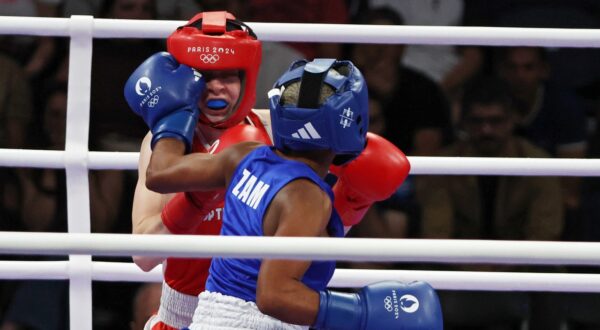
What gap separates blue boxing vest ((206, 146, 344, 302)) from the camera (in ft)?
6.39

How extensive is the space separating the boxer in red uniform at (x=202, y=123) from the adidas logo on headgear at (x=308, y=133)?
0.90 ft

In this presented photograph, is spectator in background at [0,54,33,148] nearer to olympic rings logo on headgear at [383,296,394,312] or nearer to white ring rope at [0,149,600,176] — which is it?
white ring rope at [0,149,600,176]

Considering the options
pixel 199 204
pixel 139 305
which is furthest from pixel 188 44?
pixel 139 305

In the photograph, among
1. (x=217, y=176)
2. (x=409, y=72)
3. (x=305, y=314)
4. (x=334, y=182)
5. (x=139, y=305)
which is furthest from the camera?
(x=409, y=72)

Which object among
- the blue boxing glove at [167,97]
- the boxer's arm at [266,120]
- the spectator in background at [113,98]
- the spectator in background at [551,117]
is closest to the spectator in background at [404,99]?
the spectator in background at [551,117]

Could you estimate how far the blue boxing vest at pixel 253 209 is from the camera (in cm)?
195

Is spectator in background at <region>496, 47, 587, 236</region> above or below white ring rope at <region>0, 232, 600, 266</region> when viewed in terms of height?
below

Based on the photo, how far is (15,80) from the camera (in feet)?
12.3

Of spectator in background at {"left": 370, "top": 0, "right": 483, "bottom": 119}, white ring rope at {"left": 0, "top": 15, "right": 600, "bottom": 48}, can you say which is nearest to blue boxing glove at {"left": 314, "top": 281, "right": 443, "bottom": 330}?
white ring rope at {"left": 0, "top": 15, "right": 600, "bottom": 48}

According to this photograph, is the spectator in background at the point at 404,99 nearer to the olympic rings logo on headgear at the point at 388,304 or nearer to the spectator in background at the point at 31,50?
the spectator in background at the point at 31,50

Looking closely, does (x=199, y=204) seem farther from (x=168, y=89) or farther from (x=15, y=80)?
(x=15, y=80)

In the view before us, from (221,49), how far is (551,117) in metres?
1.82

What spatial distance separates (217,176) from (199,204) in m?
0.15

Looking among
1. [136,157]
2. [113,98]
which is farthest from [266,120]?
[113,98]
